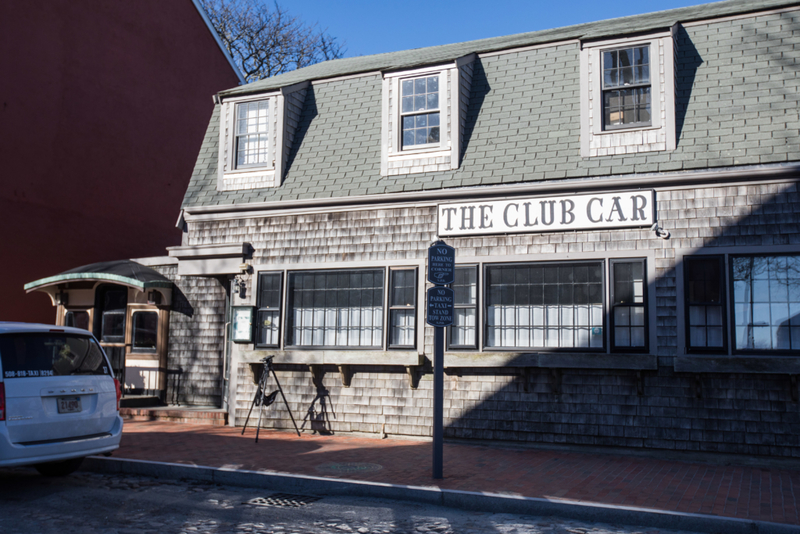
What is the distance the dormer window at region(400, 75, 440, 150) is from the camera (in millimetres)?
10655

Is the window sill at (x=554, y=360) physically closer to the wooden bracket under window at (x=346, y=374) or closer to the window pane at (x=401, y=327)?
the window pane at (x=401, y=327)

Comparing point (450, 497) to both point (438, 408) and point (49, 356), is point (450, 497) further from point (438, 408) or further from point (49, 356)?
point (49, 356)

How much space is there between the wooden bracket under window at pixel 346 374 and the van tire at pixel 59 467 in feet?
13.3

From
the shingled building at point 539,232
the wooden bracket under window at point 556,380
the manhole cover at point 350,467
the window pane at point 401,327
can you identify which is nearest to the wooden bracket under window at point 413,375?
the shingled building at point 539,232

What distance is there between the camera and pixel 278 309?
11227 mm

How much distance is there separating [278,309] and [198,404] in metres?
3.16

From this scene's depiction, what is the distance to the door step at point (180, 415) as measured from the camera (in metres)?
11.6

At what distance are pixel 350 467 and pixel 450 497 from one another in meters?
1.76

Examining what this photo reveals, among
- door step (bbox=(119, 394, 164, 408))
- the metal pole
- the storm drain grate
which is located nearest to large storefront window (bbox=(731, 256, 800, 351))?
the metal pole

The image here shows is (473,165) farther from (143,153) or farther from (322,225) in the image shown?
(143,153)

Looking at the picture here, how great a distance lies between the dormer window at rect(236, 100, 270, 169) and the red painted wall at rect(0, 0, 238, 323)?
6.20 metres

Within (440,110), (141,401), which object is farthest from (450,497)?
(141,401)

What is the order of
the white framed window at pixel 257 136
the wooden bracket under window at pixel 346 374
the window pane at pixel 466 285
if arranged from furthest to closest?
the white framed window at pixel 257 136
the wooden bracket under window at pixel 346 374
the window pane at pixel 466 285

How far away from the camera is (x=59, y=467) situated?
737cm
